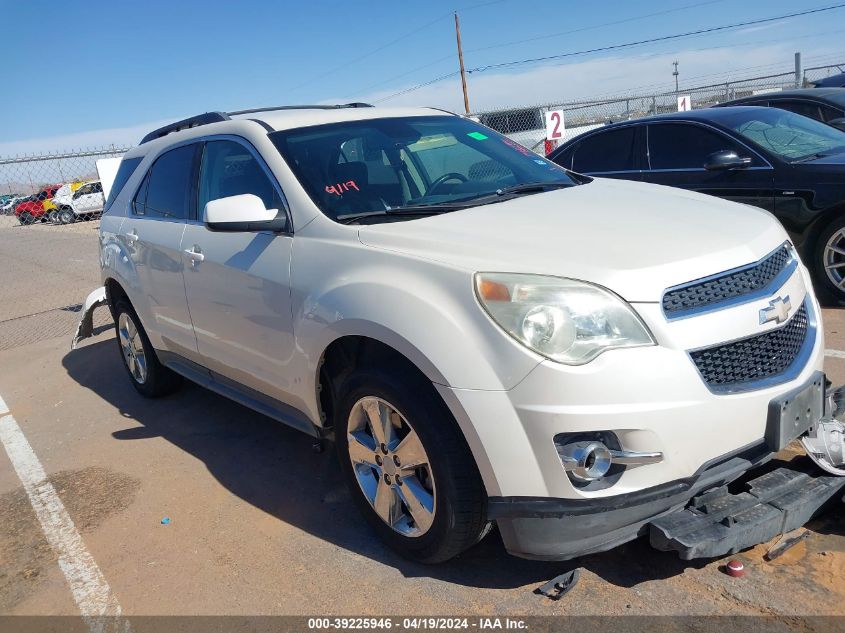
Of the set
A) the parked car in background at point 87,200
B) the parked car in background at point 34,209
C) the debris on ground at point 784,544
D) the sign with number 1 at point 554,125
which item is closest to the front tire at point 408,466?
the debris on ground at point 784,544

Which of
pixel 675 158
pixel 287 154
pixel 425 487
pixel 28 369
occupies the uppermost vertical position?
pixel 287 154

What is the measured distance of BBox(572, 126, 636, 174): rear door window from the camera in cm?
719

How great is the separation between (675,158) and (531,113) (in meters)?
11.1

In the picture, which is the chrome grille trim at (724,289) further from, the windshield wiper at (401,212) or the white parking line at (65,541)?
the white parking line at (65,541)

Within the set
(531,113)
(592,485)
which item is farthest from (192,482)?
(531,113)

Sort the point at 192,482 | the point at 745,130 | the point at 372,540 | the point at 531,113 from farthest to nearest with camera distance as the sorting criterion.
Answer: the point at 531,113 < the point at 745,130 < the point at 192,482 < the point at 372,540

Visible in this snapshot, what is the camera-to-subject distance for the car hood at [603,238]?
252 centimetres

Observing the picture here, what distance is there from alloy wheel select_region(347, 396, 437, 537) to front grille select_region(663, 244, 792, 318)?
3.40 feet

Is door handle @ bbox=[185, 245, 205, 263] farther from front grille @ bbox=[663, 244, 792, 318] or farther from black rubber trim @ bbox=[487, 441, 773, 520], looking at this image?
front grille @ bbox=[663, 244, 792, 318]

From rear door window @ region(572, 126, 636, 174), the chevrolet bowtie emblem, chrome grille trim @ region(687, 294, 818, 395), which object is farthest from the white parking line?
rear door window @ region(572, 126, 636, 174)

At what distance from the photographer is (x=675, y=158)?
6.82 metres

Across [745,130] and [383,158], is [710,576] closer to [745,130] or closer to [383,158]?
[383,158]

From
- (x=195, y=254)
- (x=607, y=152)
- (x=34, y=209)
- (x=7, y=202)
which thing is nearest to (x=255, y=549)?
(x=195, y=254)

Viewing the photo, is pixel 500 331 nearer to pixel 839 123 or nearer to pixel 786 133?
pixel 786 133
